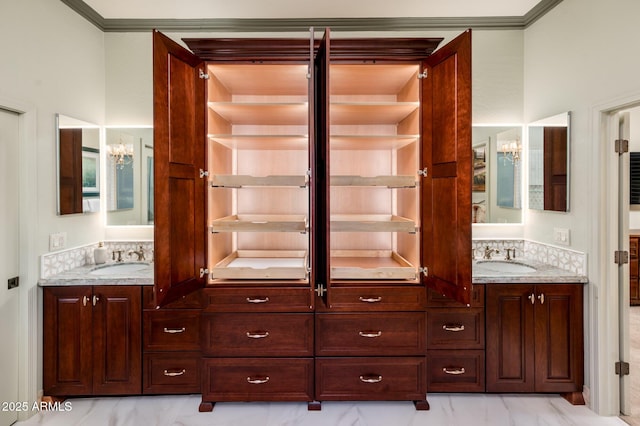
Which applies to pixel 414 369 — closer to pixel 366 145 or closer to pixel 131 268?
pixel 366 145

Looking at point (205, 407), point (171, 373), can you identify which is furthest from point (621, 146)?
point (171, 373)

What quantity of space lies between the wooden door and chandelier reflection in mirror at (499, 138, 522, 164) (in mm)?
3197

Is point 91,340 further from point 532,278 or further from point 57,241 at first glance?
point 532,278

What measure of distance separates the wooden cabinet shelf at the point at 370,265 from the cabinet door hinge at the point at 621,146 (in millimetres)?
1465

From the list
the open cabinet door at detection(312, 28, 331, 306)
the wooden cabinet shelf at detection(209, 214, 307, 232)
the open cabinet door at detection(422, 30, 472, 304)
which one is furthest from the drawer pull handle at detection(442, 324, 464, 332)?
the wooden cabinet shelf at detection(209, 214, 307, 232)

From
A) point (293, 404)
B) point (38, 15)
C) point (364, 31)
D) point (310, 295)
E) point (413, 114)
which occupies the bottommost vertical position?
point (293, 404)

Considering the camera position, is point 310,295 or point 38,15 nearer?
point 310,295

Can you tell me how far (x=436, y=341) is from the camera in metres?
2.49

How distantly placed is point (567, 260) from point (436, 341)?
3.54 feet

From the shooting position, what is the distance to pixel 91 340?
2406 millimetres

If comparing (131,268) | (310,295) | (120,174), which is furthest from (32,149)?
(310,295)

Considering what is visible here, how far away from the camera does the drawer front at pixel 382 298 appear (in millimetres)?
2346

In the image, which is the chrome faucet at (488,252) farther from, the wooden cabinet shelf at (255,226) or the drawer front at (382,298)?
the wooden cabinet shelf at (255,226)

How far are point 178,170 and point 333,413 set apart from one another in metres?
1.75
